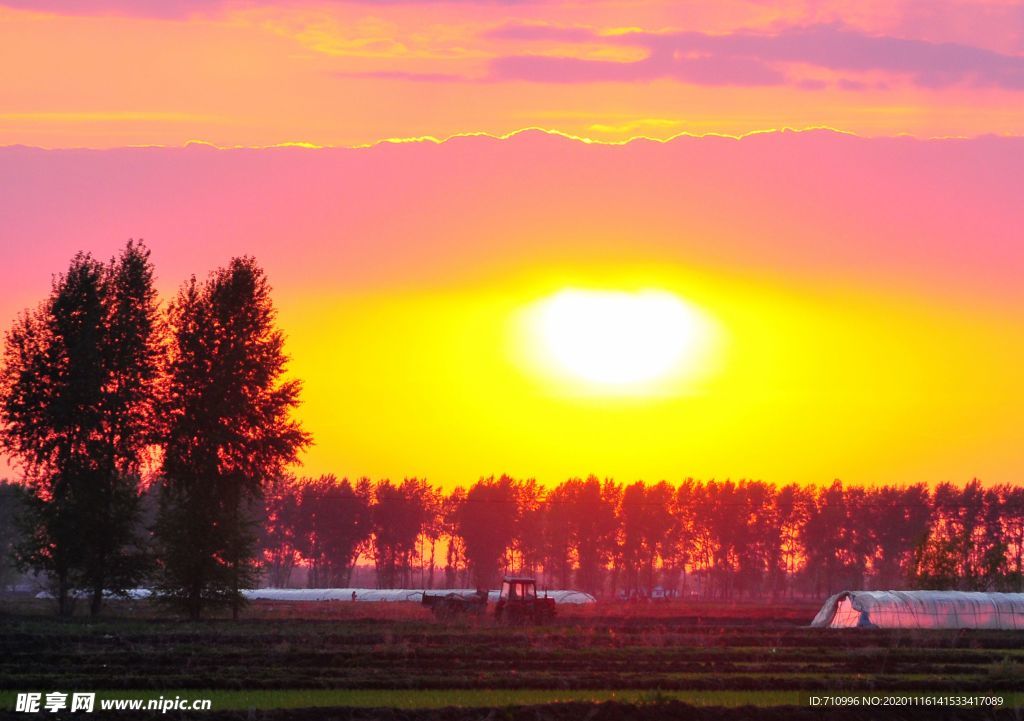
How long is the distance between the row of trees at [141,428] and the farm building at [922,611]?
31949mm

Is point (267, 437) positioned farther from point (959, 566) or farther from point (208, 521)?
point (959, 566)

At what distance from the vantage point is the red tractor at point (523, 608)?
71.6 meters

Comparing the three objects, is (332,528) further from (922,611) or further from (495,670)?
(495,670)

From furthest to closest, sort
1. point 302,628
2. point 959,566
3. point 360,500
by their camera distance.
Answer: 1. point 360,500
2. point 959,566
3. point 302,628

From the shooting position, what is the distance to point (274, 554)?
18788 cm

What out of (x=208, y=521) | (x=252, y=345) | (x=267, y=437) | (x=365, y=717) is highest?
(x=252, y=345)

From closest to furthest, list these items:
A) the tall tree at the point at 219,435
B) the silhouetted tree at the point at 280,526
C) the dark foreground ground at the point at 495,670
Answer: the dark foreground ground at the point at 495,670
the tall tree at the point at 219,435
the silhouetted tree at the point at 280,526

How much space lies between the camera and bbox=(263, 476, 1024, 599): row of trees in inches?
6693

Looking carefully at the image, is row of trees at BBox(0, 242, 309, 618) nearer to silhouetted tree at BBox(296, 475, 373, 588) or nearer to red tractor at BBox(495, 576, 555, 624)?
red tractor at BBox(495, 576, 555, 624)

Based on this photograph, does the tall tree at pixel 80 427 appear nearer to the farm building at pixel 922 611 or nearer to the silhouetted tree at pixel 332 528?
the farm building at pixel 922 611

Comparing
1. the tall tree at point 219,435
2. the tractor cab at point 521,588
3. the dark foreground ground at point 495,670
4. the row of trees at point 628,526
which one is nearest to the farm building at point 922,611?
the dark foreground ground at point 495,670

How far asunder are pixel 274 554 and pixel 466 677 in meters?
153

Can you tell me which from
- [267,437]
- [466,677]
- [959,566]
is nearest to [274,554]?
[959,566]

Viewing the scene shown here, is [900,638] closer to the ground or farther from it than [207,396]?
closer to the ground
